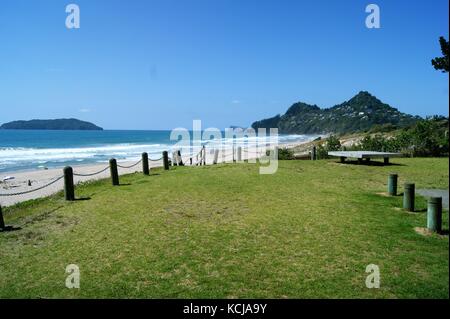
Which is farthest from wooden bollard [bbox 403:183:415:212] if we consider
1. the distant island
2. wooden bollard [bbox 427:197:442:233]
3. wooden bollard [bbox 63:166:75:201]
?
the distant island

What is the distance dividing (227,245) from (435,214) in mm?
3848

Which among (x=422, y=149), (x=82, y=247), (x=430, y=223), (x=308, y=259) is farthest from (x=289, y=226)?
(x=422, y=149)

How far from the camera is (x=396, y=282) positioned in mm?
4848

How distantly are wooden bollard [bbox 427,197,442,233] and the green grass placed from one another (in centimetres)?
26

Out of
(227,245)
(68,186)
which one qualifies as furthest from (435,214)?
(68,186)

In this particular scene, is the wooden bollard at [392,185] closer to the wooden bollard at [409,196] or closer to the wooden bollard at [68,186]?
the wooden bollard at [409,196]

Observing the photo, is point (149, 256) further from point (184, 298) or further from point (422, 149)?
point (422, 149)

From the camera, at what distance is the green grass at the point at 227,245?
16.3 feet

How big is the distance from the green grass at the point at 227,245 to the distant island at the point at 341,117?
99916 mm

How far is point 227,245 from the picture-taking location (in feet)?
21.6

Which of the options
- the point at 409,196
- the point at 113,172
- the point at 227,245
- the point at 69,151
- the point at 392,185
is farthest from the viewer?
the point at 69,151

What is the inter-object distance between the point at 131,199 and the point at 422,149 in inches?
651

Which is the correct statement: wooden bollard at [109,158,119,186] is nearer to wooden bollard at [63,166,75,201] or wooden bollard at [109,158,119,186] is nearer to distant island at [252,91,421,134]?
wooden bollard at [63,166,75,201]

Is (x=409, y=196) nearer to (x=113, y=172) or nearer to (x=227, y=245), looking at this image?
(x=227, y=245)
